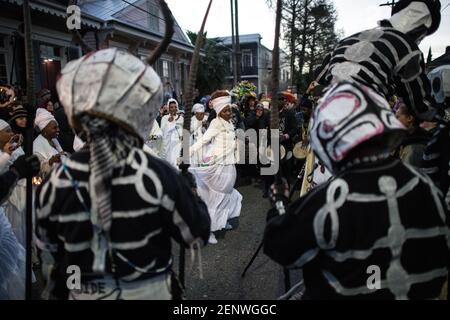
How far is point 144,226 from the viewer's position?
1590mm

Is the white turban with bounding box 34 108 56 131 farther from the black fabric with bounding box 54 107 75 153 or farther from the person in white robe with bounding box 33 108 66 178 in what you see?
the black fabric with bounding box 54 107 75 153

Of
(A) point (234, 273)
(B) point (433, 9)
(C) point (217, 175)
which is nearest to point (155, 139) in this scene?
(C) point (217, 175)

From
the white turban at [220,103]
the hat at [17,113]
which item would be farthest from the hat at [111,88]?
the white turban at [220,103]

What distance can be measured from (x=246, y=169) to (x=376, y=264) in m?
7.72

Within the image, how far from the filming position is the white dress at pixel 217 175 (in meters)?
5.45

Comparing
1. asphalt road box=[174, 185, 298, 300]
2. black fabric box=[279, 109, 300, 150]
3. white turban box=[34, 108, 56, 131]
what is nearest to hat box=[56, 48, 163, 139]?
asphalt road box=[174, 185, 298, 300]

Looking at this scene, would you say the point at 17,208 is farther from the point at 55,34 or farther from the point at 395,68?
the point at 55,34

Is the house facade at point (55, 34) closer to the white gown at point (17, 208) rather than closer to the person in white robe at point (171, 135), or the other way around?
the person in white robe at point (171, 135)

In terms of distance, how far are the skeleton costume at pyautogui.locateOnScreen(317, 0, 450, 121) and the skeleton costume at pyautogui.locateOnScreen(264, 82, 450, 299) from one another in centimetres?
134

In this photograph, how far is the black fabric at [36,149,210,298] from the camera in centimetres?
157

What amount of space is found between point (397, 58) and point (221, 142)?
10.2 ft

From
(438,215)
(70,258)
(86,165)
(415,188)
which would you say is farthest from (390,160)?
(70,258)

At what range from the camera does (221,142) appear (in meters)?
5.57
